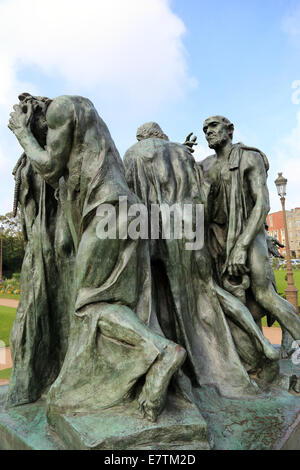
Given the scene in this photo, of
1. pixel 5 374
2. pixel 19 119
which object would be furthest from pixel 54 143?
pixel 5 374

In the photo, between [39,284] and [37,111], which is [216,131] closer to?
[37,111]

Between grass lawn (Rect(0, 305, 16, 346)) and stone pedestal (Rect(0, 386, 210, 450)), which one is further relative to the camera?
grass lawn (Rect(0, 305, 16, 346))

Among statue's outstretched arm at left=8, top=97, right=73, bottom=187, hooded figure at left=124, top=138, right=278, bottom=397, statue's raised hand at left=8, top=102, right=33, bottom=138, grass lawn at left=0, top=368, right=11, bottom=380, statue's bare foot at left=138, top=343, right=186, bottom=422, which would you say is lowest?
grass lawn at left=0, top=368, right=11, bottom=380

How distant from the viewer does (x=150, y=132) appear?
3688mm

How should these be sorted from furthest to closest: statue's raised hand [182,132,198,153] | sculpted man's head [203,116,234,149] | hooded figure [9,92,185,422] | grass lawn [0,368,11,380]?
1. grass lawn [0,368,11,380]
2. statue's raised hand [182,132,198,153]
3. sculpted man's head [203,116,234,149]
4. hooded figure [9,92,185,422]

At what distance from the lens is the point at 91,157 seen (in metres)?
2.62

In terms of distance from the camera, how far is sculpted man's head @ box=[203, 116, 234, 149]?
144 inches

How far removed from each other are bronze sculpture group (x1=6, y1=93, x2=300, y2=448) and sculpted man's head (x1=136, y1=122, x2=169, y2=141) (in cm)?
1

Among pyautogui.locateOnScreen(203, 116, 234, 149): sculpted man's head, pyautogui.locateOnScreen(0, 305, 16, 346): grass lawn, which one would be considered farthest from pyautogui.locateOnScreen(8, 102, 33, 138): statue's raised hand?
pyautogui.locateOnScreen(0, 305, 16, 346): grass lawn

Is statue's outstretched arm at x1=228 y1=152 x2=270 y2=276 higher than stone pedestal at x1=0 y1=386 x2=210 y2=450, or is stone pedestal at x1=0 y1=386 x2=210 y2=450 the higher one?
statue's outstretched arm at x1=228 y1=152 x2=270 y2=276

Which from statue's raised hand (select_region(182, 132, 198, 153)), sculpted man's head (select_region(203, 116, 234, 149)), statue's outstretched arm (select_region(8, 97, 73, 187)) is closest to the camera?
statue's outstretched arm (select_region(8, 97, 73, 187))

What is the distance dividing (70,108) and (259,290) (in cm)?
238

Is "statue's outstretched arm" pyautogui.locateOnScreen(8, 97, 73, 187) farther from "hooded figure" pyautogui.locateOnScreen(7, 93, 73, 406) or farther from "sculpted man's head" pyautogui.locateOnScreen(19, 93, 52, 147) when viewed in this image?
"hooded figure" pyautogui.locateOnScreen(7, 93, 73, 406)
